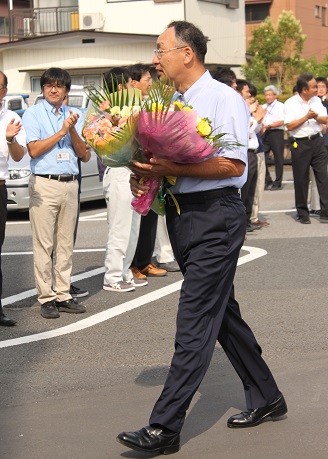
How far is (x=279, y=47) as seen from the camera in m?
49.2

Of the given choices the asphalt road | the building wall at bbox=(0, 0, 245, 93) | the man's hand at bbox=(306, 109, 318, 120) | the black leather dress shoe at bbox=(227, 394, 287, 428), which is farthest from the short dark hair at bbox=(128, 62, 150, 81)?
the building wall at bbox=(0, 0, 245, 93)

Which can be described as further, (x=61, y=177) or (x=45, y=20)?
(x=45, y=20)

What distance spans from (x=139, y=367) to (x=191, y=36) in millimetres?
2606

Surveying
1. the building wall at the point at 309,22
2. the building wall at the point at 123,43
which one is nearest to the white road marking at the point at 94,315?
the building wall at the point at 123,43

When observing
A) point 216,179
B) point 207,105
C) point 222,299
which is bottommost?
point 222,299

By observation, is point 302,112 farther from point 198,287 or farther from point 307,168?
point 198,287

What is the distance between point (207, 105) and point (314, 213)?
396 inches

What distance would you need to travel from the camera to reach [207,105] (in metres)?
4.85

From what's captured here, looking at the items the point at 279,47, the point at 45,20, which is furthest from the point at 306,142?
the point at 279,47

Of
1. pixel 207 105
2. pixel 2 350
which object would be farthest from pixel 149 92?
pixel 2 350

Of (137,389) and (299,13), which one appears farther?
(299,13)

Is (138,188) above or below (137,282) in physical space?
above

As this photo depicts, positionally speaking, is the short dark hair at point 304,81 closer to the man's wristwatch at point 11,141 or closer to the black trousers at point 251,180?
the black trousers at point 251,180

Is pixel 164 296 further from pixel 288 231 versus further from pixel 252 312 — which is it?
pixel 288 231
